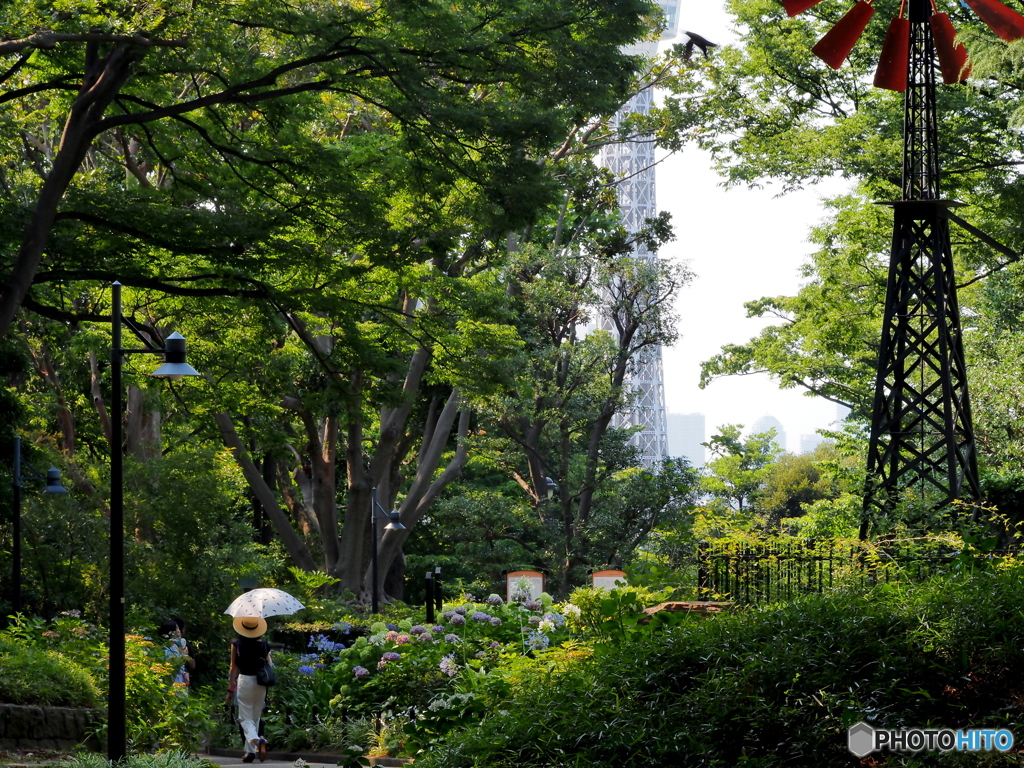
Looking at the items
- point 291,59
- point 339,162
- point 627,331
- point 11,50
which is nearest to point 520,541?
point 627,331

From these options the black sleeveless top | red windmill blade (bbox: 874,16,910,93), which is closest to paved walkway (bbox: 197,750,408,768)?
the black sleeveless top

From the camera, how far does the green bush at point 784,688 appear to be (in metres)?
6.65

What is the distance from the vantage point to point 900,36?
14.4 meters

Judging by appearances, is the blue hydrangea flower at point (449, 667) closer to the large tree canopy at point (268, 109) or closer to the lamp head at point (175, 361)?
the lamp head at point (175, 361)

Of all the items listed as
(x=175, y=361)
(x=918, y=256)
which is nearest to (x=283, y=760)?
(x=175, y=361)

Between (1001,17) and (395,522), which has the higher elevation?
(1001,17)

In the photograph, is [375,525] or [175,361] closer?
[175,361]

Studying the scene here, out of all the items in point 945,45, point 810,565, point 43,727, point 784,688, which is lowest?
point 43,727

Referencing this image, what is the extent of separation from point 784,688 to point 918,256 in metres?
8.39

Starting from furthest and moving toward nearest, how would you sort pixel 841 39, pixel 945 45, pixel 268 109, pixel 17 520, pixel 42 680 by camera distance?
1. pixel 17 520
2. pixel 268 109
3. pixel 945 45
4. pixel 841 39
5. pixel 42 680

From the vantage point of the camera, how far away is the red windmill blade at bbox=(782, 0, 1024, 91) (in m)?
13.1

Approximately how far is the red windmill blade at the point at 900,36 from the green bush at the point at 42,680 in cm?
1017

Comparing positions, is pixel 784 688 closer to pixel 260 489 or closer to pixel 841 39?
pixel 841 39

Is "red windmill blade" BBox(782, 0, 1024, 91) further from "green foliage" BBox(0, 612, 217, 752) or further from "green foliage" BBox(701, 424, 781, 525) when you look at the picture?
"green foliage" BBox(701, 424, 781, 525)
